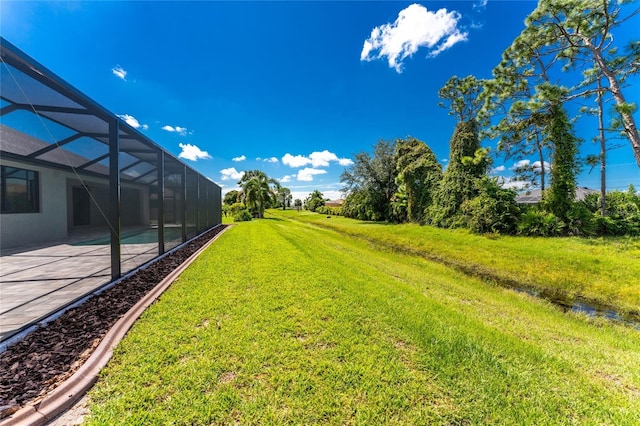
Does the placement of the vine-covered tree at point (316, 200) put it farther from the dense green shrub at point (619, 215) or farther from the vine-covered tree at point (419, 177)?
the dense green shrub at point (619, 215)

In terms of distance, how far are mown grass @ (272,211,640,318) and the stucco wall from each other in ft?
45.0

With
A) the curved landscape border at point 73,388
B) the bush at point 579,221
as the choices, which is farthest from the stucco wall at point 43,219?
the bush at point 579,221

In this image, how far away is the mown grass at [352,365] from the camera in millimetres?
1724

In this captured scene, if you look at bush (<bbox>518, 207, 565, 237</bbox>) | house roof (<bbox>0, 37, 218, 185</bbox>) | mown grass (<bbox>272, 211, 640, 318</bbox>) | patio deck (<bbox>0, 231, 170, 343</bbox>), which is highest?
house roof (<bbox>0, 37, 218, 185</bbox>)

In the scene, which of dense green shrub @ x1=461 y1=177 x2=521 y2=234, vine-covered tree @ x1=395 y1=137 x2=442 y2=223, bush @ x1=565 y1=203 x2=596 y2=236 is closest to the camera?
bush @ x1=565 y1=203 x2=596 y2=236

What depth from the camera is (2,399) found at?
163 centimetres

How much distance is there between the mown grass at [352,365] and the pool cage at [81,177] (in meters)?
2.81

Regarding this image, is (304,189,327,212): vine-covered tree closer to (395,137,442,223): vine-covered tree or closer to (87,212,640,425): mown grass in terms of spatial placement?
(395,137,442,223): vine-covered tree

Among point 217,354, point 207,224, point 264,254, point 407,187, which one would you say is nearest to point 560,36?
point 407,187

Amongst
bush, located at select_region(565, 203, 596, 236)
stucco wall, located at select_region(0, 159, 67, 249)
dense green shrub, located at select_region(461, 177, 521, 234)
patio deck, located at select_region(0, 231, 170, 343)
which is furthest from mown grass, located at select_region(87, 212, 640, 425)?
dense green shrub, located at select_region(461, 177, 521, 234)

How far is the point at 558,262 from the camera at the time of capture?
7.60m

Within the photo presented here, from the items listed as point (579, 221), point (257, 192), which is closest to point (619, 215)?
point (579, 221)

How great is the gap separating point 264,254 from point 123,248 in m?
3.21

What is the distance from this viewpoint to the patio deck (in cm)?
285
